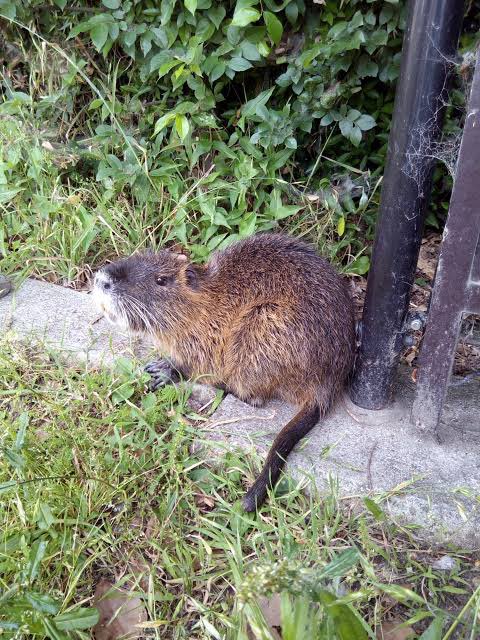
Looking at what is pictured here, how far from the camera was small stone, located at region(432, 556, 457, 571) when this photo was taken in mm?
1889

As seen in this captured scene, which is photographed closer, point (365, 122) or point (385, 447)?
point (385, 447)

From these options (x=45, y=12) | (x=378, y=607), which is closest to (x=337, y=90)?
(x=45, y=12)

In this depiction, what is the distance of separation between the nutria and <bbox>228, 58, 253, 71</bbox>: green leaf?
0.96m

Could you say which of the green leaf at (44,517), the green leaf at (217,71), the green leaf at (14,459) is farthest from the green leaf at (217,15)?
the green leaf at (44,517)

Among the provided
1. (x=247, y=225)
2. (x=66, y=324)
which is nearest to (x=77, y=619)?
(x=66, y=324)

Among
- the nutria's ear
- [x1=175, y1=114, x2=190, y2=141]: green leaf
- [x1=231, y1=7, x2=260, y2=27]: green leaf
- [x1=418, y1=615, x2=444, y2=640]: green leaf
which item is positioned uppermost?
[x1=231, y1=7, x2=260, y2=27]: green leaf

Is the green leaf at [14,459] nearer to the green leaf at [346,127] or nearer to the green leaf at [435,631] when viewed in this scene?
the green leaf at [435,631]

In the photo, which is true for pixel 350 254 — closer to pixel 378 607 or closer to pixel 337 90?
pixel 337 90

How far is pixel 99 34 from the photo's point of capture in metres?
3.21

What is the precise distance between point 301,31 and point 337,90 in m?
0.37

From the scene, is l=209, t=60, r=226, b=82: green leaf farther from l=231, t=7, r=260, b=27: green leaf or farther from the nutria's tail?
the nutria's tail

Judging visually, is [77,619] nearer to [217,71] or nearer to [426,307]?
[426,307]

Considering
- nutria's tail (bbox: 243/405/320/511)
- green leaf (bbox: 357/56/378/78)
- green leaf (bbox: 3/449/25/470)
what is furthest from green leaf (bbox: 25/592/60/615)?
green leaf (bbox: 357/56/378/78)

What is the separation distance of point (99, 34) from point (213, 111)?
0.73 meters
